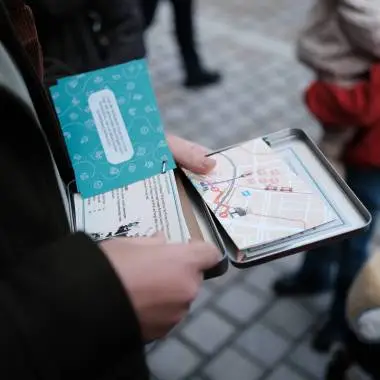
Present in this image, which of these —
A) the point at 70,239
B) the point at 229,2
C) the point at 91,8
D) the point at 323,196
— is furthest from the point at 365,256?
the point at 229,2

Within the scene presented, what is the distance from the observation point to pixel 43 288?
2.22 ft

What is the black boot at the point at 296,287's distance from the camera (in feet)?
7.69

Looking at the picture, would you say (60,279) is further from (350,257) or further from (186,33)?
(186,33)

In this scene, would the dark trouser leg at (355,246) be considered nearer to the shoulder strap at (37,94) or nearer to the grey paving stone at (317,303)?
the grey paving stone at (317,303)

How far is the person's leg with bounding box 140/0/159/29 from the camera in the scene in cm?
310

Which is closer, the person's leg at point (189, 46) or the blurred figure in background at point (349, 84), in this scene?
the blurred figure in background at point (349, 84)

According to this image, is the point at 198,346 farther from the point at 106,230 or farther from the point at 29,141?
the point at 29,141

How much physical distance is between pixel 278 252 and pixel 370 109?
84cm

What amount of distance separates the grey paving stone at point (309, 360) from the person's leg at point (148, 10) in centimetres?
184

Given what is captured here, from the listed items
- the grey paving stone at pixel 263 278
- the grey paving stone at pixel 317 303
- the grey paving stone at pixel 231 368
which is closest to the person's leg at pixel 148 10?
the grey paving stone at pixel 263 278

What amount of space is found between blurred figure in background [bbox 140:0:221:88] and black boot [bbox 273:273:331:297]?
178cm

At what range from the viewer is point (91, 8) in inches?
74.5


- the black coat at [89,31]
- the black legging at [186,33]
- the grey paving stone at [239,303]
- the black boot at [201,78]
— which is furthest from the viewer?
the black boot at [201,78]

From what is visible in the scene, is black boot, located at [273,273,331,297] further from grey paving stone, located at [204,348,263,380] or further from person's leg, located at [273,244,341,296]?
grey paving stone, located at [204,348,263,380]
